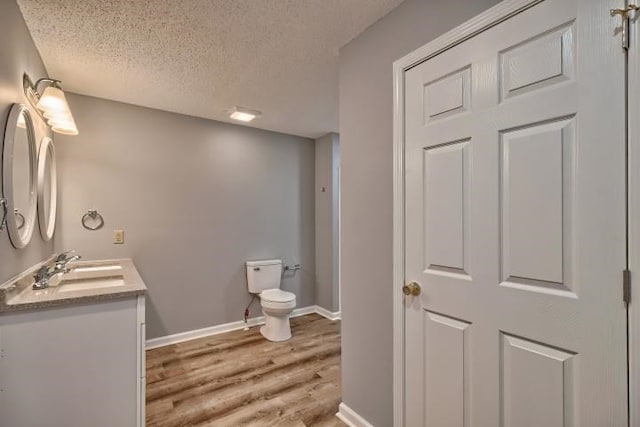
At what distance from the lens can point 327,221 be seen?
3707 millimetres

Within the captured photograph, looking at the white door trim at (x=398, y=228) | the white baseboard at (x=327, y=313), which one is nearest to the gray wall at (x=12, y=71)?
the white door trim at (x=398, y=228)

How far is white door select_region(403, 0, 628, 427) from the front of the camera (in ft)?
2.80

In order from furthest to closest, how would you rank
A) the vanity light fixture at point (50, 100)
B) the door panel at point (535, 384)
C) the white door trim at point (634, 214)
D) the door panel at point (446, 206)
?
the vanity light fixture at point (50, 100) → the door panel at point (446, 206) → the door panel at point (535, 384) → the white door trim at point (634, 214)

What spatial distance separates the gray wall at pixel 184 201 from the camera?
2.59 metres

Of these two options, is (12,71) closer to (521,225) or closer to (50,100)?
(50,100)

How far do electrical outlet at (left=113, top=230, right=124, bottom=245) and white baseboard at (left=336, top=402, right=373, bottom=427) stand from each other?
235 cm

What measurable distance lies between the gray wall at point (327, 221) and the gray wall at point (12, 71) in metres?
2.66

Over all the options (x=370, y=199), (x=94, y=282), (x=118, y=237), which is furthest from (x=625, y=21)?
(x=118, y=237)

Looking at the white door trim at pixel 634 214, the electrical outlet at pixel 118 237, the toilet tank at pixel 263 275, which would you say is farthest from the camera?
the toilet tank at pixel 263 275

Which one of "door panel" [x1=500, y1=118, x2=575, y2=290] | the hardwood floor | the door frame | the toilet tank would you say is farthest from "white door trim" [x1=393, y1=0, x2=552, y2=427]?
the toilet tank

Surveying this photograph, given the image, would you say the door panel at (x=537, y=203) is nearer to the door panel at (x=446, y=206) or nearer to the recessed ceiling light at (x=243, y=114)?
the door panel at (x=446, y=206)

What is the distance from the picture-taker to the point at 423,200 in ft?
4.45

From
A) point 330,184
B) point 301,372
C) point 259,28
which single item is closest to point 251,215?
point 330,184

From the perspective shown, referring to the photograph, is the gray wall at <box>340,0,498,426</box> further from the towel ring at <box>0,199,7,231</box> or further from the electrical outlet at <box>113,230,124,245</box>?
the electrical outlet at <box>113,230,124,245</box>
